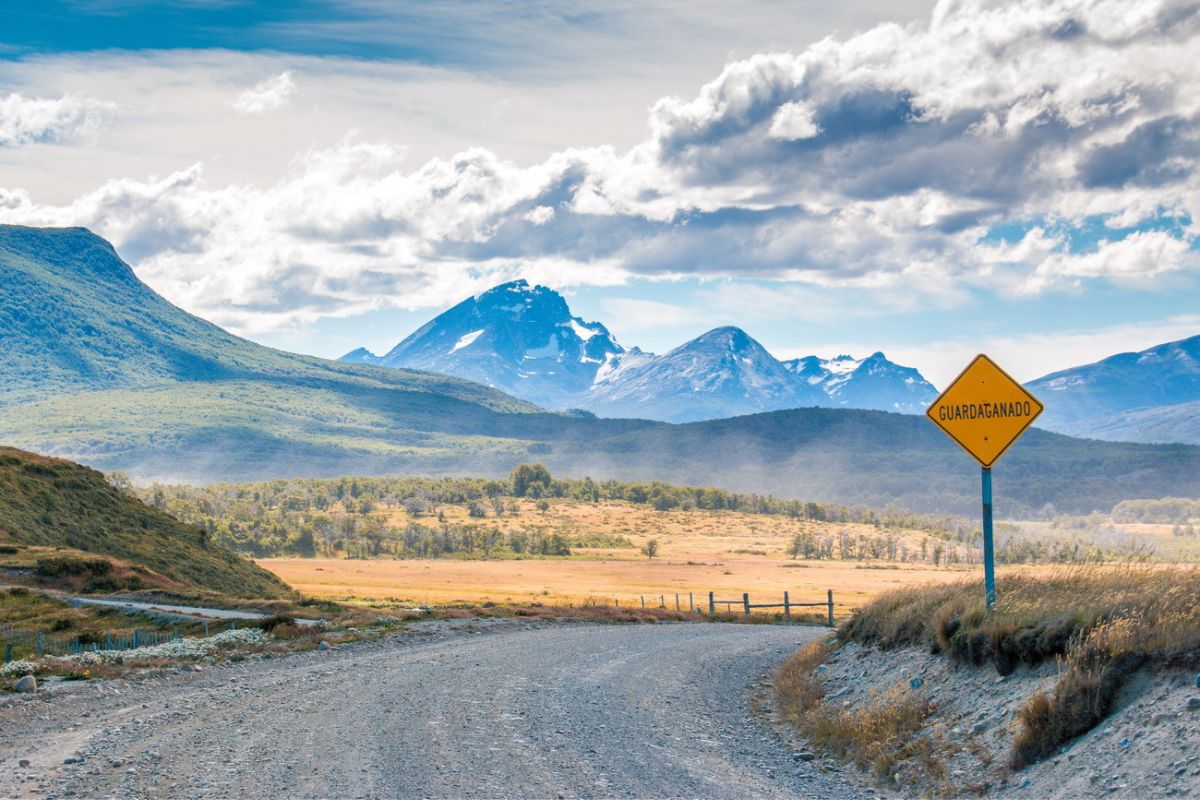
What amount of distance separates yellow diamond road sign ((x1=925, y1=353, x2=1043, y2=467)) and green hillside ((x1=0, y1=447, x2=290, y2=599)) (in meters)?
48.4

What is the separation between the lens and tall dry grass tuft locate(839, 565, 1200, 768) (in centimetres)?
1050

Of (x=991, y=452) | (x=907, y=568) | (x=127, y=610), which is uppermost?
(x=991, y=452)

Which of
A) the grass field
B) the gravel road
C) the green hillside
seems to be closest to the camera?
the gravel road

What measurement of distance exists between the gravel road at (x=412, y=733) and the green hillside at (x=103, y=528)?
1565 inches

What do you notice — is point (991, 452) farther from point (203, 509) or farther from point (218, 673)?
point (203, 509)

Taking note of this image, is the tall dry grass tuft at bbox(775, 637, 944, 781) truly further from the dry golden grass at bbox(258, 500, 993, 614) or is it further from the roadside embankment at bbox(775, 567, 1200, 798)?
the dry golden grass at bbox(258, 500, 993, 614)

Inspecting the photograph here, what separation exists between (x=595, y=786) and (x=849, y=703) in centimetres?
573

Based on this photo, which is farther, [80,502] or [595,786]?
[80,502]

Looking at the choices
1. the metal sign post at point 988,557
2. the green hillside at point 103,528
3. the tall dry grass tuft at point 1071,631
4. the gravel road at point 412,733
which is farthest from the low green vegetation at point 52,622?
the metal sign post at point 988,557

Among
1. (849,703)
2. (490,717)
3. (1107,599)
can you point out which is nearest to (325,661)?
(490,717)

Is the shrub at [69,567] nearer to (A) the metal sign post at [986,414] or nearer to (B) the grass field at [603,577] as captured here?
(A) the metal sign post at [986,414]

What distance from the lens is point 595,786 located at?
11203 millimetres

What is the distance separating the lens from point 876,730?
519 inches

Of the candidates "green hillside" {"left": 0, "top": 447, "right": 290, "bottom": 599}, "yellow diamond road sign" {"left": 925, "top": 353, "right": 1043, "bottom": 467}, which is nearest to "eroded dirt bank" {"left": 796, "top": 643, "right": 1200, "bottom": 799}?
"yellow diamond road sign" {"left": 925, "top": 353, "right": 1043, "bottom": 467}
